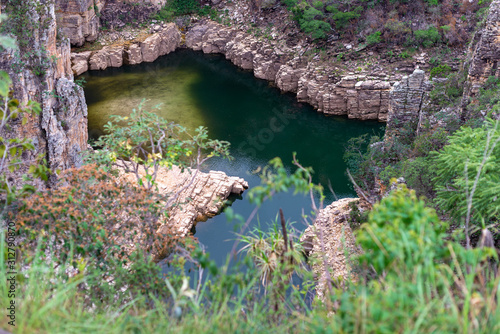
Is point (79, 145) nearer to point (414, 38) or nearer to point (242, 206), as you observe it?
point (242, 206)

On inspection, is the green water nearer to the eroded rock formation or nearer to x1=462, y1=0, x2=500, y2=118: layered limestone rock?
the eroded rock formation

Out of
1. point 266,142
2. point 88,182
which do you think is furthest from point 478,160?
point 266,142

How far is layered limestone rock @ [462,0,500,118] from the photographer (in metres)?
13.1

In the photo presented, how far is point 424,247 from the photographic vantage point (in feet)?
12.8

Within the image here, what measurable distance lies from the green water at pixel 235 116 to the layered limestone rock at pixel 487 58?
5725mm

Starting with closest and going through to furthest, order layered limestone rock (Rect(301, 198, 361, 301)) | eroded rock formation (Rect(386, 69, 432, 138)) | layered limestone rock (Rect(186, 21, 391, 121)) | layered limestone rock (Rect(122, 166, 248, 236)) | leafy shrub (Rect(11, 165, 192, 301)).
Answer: leafy shrub (Rect(11, 165, 192, 301)) < layered limestone rock (Rect(301, 198, 361, 301)) < layered limestone rock (Rect(122, 166, 248, 236)) < eroded rock formation (Rect(386, 69, 432, 138)) < layered limestone rock (Rect(186, 21, 391, 121))

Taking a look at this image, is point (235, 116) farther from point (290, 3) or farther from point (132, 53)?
point (132, 53)

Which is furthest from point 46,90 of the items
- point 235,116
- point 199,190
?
point 235,116

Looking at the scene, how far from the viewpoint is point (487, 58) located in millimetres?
13281

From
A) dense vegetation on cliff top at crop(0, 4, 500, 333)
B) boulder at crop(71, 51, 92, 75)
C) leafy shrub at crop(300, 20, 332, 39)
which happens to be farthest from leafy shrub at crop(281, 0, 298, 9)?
dense vegetation on cliff top at crop(0, 4, 500, 333)

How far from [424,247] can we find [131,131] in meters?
5.87

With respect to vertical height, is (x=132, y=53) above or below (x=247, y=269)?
below

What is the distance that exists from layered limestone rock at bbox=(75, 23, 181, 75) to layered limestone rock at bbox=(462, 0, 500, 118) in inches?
814

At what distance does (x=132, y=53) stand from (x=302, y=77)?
11604mm
